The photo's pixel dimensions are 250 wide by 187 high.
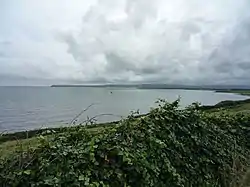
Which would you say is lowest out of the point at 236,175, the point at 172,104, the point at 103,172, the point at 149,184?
the point at 236,175

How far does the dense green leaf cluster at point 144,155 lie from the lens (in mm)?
3727

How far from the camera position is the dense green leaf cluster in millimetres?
3727

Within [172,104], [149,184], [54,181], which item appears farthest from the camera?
[172,104]

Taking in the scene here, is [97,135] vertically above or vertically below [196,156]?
above

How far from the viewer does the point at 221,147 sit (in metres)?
6.45

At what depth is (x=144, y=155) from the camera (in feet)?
14.9

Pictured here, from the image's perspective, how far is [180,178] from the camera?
5008 millimetres

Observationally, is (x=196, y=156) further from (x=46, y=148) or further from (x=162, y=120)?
(x=46, y=148)

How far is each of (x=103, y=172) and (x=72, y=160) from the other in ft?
1.35

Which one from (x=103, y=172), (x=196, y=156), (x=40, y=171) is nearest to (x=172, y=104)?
(x=196, y=156)

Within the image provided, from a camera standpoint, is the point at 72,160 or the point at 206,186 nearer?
the point at 72,160

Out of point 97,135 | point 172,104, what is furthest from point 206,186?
point 97,135

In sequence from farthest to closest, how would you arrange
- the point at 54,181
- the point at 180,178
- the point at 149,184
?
1. the point at 180,178
2. the point at 149,184
3. the point at 54,181

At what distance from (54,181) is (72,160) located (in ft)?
1.28
